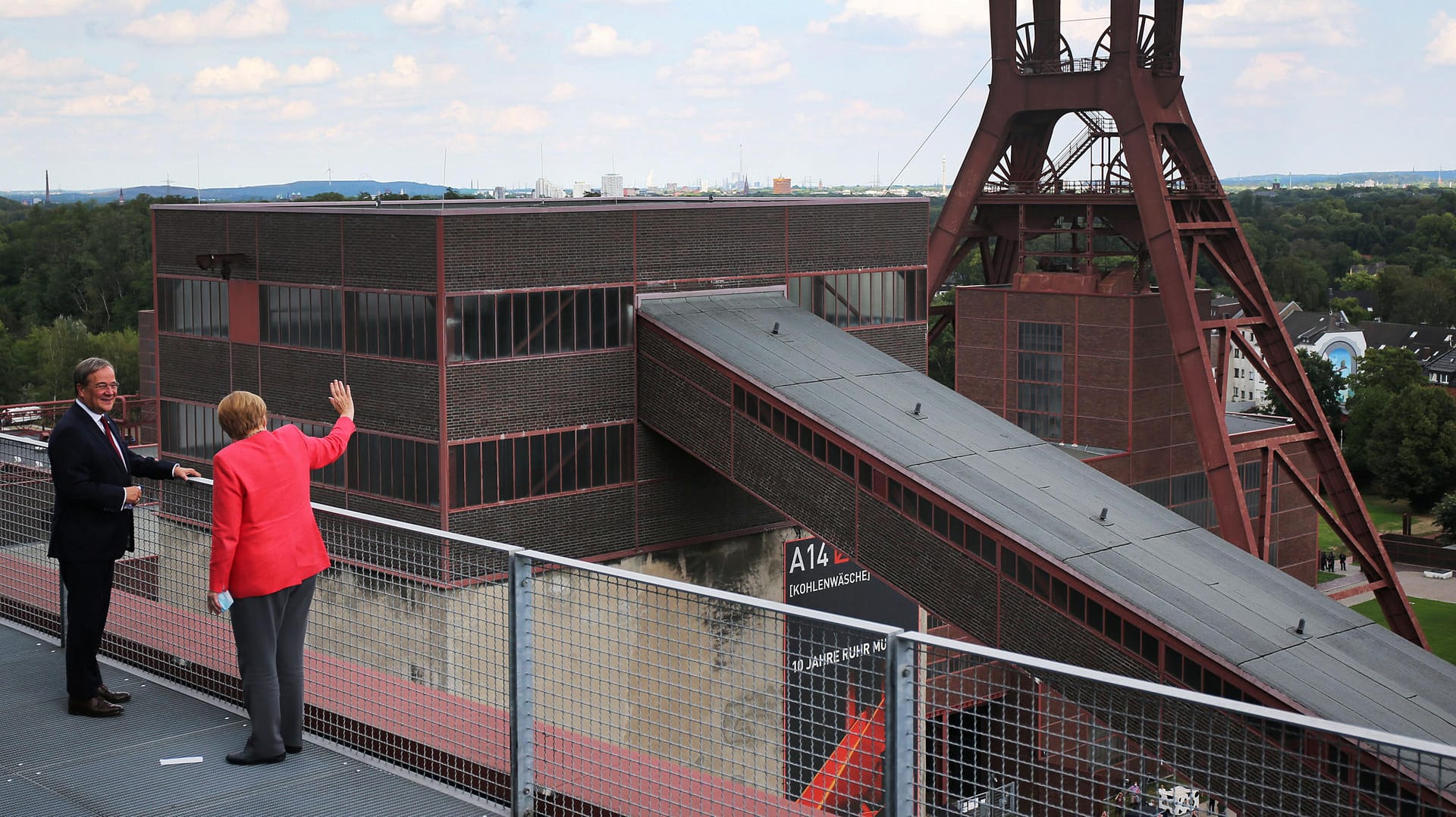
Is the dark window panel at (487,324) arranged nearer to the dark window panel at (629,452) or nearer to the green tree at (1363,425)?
the dark window panel at (629,452)

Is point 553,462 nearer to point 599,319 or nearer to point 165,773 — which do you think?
point 599,319

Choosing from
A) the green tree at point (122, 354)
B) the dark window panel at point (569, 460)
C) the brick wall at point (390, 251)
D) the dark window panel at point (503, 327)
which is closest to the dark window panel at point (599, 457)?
the dark window panel at point (569, 460)

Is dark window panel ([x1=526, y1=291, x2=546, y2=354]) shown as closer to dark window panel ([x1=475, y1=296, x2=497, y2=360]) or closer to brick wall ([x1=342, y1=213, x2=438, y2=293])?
dark window panel ([x1=475, y1=296, x2=497, y2=360])

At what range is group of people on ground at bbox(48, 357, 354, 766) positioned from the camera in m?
8.12

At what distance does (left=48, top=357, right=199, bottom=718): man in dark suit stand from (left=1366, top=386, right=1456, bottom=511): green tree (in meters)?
98.2

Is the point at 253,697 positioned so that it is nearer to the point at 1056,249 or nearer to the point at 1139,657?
the point at 1139,657

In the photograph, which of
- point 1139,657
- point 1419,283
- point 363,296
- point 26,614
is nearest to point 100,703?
point 26,614

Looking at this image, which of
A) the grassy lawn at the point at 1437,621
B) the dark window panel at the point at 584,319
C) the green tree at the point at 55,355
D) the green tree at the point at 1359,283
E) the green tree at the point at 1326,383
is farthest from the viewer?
the green tree at the point at 1359,283

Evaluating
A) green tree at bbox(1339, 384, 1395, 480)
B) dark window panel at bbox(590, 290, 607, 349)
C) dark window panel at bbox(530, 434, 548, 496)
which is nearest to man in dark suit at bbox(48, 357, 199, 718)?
dark window panel at bbox(530, 434, 548, 496)

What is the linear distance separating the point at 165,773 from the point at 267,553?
4.67 feet

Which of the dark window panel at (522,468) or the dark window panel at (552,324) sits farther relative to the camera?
the dark window panel at (552,324)

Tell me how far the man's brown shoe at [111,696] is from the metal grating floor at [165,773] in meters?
0.07

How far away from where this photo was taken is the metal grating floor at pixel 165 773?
7.92 metres

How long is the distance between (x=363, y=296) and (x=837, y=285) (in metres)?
13.5
